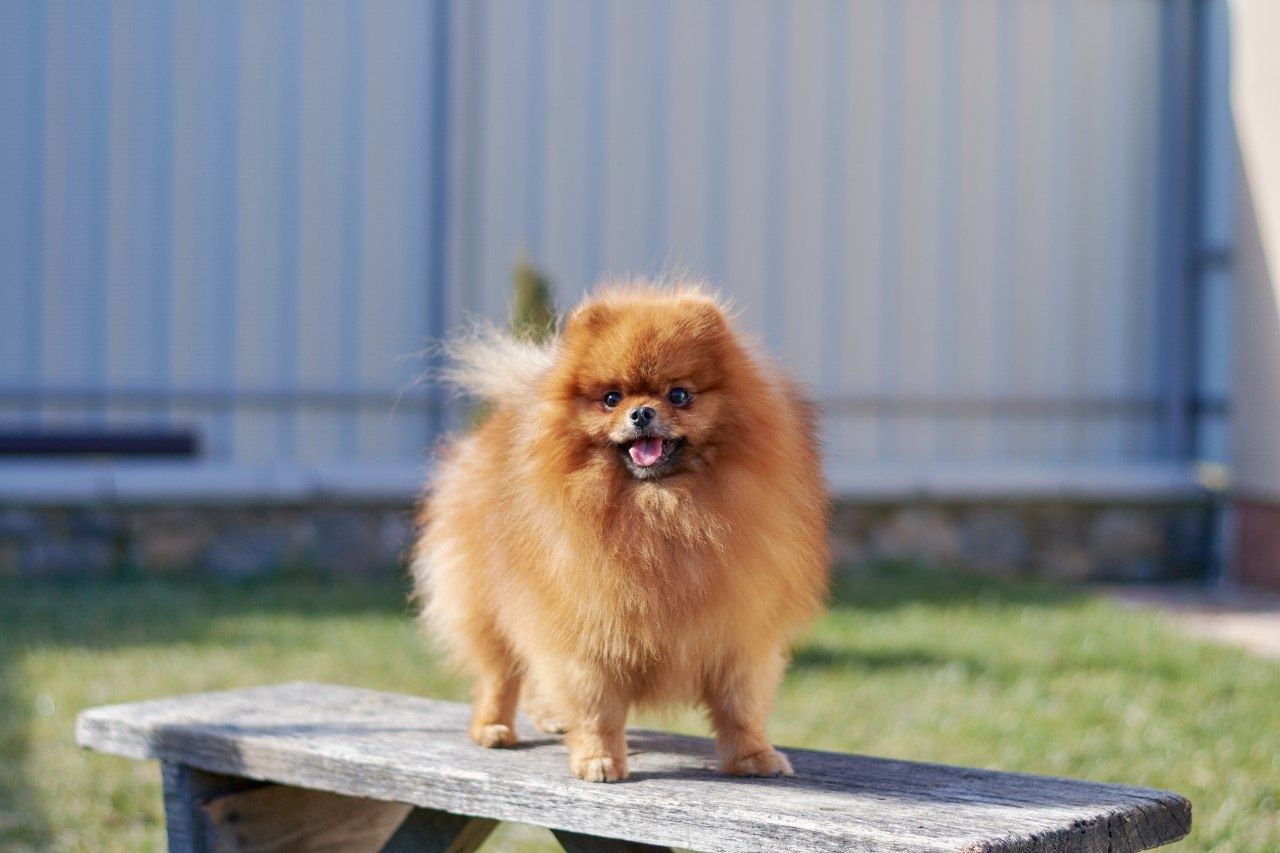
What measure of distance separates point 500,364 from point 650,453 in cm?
57

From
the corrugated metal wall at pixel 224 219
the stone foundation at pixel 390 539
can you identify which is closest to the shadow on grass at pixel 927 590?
the stone foundation at pixel 390 539

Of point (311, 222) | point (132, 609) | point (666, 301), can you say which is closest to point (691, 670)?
point (666, 301)

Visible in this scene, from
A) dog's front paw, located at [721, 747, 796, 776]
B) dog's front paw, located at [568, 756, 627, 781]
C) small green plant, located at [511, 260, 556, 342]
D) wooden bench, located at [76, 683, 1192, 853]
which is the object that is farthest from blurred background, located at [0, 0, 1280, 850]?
dog's front paw, located at [568, 756, 627, 781]

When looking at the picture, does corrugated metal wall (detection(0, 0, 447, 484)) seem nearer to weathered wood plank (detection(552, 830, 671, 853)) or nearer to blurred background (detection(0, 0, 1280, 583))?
blurred background (detection(0, 0, 1280, 583))

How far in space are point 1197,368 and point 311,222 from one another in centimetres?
571

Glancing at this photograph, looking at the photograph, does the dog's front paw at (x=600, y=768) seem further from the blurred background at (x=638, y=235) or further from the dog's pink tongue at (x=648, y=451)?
the blurred background at (x=638, y=235)

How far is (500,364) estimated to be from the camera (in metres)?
2.87

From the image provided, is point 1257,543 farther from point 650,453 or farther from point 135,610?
point 650,453

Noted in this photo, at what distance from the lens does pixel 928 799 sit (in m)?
2.46

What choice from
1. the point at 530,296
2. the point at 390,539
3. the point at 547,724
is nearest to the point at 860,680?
Result: the point at 530,296

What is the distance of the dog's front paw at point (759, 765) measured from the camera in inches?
104

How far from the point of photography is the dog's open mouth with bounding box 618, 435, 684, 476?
7.88ft

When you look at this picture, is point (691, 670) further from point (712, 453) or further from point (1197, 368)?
point (1197, 368)

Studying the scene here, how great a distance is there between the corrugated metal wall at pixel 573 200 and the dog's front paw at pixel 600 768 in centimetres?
590
